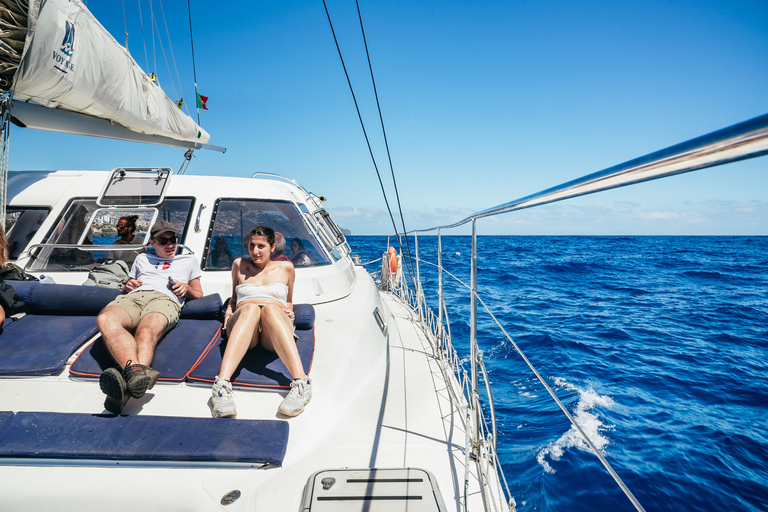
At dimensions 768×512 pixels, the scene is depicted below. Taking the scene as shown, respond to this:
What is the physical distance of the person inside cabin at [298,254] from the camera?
4180mm

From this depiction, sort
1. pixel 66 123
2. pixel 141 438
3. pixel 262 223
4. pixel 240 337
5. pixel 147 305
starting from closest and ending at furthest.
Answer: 1. pixel 141 438
2. pixel 240 337
3. pixel 147 305
4. pixel 66 123
5. pixel 262 223

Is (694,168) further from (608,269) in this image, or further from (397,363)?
(608,269)

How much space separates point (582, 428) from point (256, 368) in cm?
346

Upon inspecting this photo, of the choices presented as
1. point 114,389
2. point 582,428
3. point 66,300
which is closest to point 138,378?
point 114,389

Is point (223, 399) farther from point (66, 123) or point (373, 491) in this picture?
point (66, 123)

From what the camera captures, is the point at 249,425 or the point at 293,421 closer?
the point at 249,425

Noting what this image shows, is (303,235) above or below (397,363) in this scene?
above

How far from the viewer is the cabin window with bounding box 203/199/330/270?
4180mm

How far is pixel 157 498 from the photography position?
1.74m

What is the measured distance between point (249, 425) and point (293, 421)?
263 mm

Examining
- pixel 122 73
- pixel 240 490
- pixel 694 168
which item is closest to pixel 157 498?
pixel 240 490

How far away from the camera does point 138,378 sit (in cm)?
224

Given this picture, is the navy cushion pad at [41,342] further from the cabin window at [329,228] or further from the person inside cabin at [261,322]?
the cabin window at [329,228]

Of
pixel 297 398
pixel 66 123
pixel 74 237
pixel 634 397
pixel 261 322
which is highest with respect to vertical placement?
pixel 66 123
